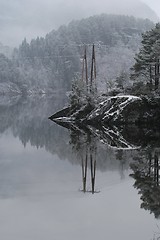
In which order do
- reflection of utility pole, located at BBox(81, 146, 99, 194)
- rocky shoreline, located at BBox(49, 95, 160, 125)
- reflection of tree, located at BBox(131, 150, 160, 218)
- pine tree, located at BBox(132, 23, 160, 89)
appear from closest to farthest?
1. reflection of tree, located at BBox(131, 150, 160, 218)
2. reflection of utility pole, located at BBox(81, 146, 99, 194)
3. rocky shoreline, located at BBox(49, 95, 160, 125)
4. pine tree, located at BBox(132, 23, 160, 89)

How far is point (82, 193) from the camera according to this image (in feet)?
43.8

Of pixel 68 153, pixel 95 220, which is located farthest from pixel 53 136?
pixel 95 220

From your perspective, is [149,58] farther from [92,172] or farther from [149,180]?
[149,180]

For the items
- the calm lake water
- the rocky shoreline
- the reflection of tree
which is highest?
the rocky shoreline

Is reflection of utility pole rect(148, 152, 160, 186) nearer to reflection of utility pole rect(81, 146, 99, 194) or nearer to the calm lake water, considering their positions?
the calm lake water

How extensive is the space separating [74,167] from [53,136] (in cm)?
1589

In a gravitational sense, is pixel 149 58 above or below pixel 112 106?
above

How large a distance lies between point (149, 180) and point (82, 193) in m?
2.78

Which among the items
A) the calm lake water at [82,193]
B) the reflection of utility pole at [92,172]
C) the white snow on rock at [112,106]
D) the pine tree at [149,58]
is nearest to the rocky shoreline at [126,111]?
the white snow on rock at [112,106]

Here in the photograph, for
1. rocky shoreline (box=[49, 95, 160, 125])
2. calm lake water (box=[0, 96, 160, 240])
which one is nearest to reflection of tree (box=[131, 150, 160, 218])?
calm lake water (box=[0, 96, 160, 240])

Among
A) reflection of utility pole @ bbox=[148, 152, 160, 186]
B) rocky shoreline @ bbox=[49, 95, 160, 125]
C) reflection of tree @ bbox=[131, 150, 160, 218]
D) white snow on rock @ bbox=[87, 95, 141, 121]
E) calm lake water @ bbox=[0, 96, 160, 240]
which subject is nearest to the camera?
calm lake water @ bbox=[0, 96, 160, 240]

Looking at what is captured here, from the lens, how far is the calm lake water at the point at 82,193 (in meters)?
9.53

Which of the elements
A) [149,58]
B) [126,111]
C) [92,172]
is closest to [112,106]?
[126,111]

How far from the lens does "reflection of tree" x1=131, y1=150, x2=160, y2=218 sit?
11.6 m
